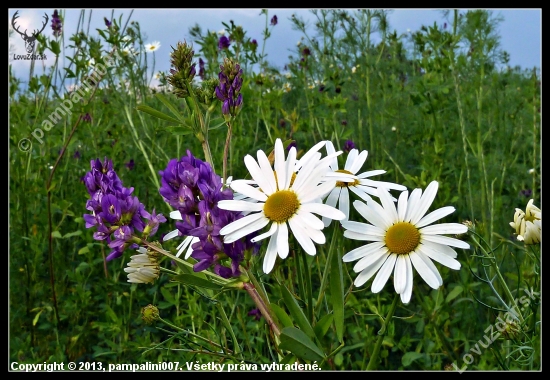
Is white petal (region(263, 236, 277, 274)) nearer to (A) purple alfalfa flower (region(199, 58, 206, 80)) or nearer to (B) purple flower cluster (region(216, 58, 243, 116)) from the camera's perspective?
(B) purple flower cluster (region(216, 58, 243, 116))

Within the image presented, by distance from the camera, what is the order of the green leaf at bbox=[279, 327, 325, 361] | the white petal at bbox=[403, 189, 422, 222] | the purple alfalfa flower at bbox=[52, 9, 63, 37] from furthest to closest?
the purple alfalfa flower at bbox=[52, 9, 63, 37] → the white petal at bbox=[403, 189, 422, 222] → the green leaf at bbox=[279, 327, 325, 361]

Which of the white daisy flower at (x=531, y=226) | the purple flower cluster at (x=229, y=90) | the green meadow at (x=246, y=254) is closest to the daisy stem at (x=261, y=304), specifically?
the green meadow at (x=246, y=254)

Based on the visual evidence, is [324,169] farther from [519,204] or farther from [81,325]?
[519,204]

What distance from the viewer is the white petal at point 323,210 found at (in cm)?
67

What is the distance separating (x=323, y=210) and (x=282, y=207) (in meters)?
0.06

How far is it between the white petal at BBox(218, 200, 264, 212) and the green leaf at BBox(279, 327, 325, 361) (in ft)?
0.55

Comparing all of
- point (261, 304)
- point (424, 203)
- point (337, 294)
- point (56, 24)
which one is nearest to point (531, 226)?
point (424, 203)

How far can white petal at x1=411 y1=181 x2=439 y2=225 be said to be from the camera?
76cm

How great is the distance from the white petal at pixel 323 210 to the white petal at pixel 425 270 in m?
0.15

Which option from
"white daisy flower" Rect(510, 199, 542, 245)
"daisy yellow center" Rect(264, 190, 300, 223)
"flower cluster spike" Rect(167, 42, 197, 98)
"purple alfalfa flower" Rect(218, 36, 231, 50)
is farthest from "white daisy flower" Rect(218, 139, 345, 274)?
"purple alfalfa flower" Rect(218, 36, 231, 50)

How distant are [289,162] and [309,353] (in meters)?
0.27

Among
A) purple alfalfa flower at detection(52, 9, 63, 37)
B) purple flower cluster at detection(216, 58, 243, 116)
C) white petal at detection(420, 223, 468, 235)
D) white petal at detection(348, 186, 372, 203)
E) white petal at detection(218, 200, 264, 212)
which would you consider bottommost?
white petal at detection(420, 223, 468, 235)

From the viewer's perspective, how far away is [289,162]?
0.75 meters
